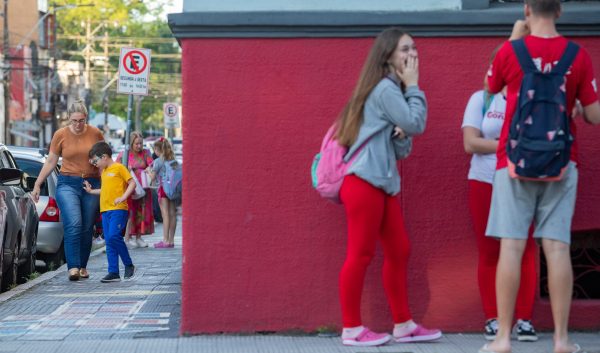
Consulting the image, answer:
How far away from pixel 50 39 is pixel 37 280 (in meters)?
66.9

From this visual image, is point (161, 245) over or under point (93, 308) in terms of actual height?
under

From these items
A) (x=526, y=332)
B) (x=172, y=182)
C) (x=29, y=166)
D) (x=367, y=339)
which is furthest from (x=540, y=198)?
(x=172, y=182)

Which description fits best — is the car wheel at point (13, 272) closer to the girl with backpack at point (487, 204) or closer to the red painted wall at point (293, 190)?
the red painted wall at point (293, 190)

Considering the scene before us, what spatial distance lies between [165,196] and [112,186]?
23.2ft

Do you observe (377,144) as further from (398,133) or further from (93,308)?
(93,308)

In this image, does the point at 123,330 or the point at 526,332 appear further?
the point at 123,330

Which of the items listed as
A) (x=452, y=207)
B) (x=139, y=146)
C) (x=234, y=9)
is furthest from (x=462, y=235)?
(x=139, y=146)

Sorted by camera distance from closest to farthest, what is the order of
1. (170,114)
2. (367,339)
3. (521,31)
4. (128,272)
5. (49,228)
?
(521,31) < (367,339) < (128,272) < (49,228) < (170,114)

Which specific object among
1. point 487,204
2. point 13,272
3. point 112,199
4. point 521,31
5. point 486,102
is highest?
point 521,31

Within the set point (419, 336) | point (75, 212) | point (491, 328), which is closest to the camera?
point (419, 336)

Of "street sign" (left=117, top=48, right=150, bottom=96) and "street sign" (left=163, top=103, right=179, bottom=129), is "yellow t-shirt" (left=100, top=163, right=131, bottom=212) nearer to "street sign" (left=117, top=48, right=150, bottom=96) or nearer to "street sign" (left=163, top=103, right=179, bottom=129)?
"street sign" (left=117, top=48, right=150, bottom=96)

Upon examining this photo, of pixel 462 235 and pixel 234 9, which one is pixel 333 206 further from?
pixel 234 9

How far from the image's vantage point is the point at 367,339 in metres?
6.88

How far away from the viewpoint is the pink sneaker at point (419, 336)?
6.98m
